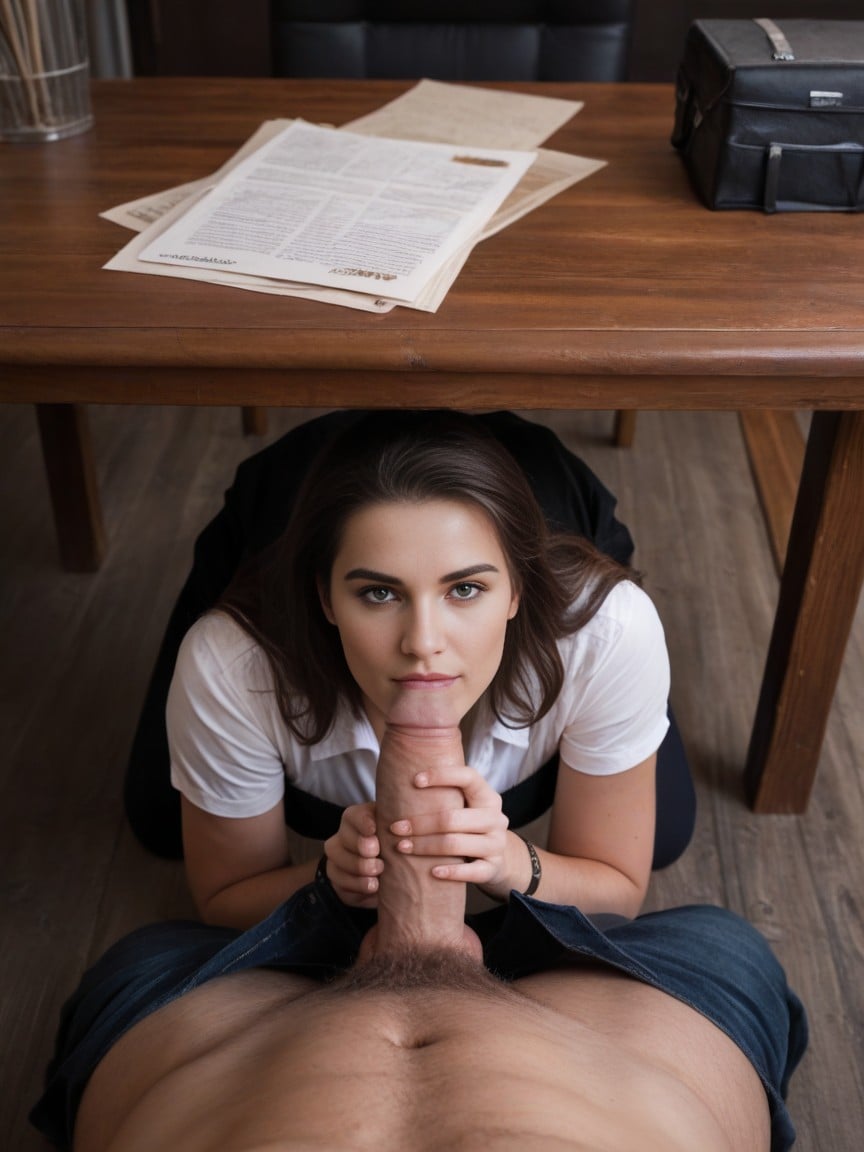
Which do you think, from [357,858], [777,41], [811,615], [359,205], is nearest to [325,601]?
[357,858]

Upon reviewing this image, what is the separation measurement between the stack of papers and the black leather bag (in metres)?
0.17

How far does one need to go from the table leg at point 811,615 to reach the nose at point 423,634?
517 mm

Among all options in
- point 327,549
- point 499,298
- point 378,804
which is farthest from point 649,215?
point 378,804

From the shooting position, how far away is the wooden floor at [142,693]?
1.30 meters

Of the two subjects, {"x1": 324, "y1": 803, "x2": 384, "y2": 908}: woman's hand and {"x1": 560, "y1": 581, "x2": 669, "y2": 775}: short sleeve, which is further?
{"x1": 560, "y1": 581, "x2": 669, "y2": 775}: short sleeve

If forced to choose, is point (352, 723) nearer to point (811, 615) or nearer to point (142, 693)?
point (811, 615)

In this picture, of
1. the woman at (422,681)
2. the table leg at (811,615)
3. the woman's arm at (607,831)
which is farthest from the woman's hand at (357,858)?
the table leg at (811,615)

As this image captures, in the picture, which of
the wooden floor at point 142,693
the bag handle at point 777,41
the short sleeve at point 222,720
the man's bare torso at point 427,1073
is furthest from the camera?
the wooden floor at point 142,693

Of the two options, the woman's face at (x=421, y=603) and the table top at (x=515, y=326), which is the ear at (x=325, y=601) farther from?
the table top at (x=515, y=326)

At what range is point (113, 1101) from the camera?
0.92 meters

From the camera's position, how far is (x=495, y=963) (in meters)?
1.03

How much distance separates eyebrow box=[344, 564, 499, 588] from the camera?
0.91 metres

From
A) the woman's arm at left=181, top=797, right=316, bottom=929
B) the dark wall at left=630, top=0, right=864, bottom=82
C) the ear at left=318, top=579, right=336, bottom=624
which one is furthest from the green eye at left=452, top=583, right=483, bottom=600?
the dark wall at left=630, top=0, right=864, bottom=82

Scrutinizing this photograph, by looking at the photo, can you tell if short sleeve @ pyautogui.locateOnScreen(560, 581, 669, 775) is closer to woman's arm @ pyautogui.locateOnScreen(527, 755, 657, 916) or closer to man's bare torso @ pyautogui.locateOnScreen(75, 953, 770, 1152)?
woman's arm @ pyautogui.locateOnScreen(527, 755, 657, 916)
